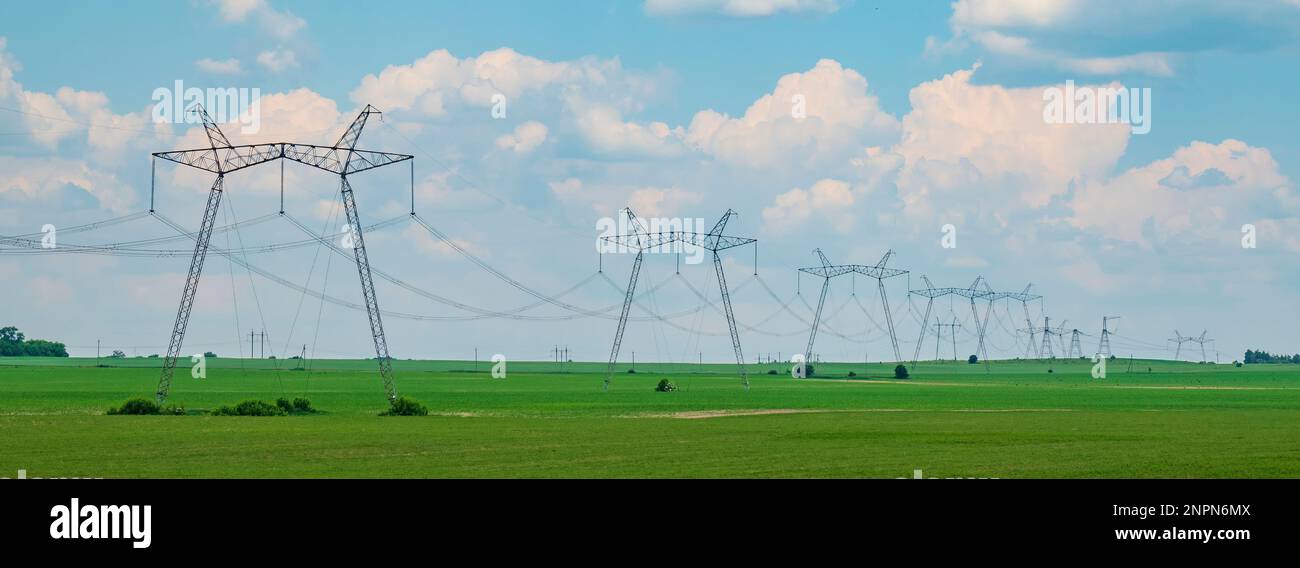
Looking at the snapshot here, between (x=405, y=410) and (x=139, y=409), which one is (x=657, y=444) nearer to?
(x=405, y=410)

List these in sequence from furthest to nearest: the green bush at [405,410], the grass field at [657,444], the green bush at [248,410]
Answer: the green bush at [405,410] < the green bush at [248,410] < the grass field at [657,444]

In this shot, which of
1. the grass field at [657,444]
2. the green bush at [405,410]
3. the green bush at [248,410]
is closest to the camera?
the grass field at [657,444]

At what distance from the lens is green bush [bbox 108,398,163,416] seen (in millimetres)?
98062

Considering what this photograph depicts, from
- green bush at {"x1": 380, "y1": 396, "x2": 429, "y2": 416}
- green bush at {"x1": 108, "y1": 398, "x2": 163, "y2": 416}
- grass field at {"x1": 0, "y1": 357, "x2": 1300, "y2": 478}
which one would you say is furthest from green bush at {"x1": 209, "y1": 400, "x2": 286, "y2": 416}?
green bush at {"x1": 380, "y1": 396, "x2": 429, "y2": 416}

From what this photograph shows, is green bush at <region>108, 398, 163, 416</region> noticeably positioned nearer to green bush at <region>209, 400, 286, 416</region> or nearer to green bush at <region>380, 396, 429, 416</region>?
green bush at <region>209, 400, 286, 416</region>

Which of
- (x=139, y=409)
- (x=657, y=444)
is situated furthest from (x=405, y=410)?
(x=657, y=444)

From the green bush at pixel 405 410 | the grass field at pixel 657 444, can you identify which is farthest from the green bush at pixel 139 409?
the green bush at pixel 405 410

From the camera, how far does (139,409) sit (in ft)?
324

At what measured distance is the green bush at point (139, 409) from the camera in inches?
3861

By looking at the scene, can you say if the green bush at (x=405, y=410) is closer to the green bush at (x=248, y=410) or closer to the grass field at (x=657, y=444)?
the grass field at (x=657, y=444)

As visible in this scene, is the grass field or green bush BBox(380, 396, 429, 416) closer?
the grass field
